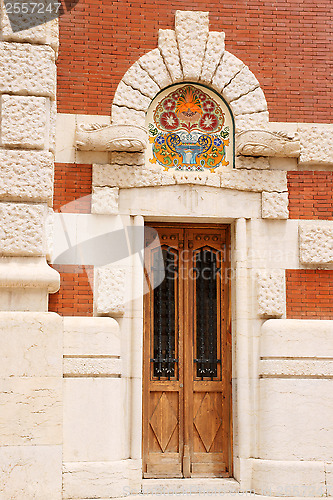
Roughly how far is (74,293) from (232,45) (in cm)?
373

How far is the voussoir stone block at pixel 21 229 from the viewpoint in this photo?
23.7 feet

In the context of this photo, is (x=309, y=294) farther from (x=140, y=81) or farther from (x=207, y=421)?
(x=140, y=81)

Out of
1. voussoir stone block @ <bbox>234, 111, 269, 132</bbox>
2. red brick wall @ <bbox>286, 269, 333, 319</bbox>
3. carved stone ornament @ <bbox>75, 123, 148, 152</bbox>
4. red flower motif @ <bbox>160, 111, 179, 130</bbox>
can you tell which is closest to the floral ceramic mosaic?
red flower motif @ <bbox>160, 111, 179, 130</bbox>

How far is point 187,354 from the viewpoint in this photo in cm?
881

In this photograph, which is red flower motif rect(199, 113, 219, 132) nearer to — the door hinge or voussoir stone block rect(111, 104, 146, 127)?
voussoir stone block rect(111, 104, 146, 127)

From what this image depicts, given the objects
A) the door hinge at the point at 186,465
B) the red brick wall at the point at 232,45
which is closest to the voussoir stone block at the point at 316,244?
the red brick wall at the point at 232,45

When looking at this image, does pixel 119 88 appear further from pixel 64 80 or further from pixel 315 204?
pixel 315 204

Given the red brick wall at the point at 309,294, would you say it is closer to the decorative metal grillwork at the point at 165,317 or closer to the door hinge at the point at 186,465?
the decorative metal grillwork at the point at 165,317

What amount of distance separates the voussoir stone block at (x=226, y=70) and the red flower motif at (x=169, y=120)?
0.65 meters

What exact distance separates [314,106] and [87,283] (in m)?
3.67

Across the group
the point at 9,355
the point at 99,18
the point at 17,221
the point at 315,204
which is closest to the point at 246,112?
the point at 315,204

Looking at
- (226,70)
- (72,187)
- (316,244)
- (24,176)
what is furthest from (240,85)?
(24,176)

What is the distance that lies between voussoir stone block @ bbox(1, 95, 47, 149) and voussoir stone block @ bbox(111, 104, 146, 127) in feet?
4.64

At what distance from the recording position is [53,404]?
23.0ft
